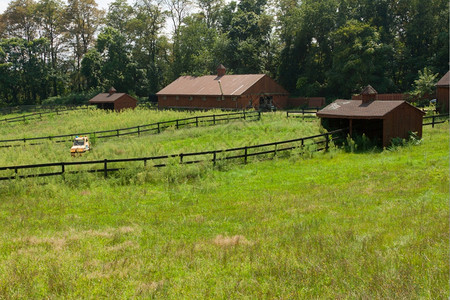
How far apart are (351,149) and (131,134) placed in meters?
21.8

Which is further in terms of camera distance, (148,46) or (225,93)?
(148,46)

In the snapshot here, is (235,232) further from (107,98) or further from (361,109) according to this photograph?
(107,98)

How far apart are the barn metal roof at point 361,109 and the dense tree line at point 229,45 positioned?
93.6 ft

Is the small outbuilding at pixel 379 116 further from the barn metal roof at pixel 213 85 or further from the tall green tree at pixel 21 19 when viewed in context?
the tall green tree at pixel 21 19

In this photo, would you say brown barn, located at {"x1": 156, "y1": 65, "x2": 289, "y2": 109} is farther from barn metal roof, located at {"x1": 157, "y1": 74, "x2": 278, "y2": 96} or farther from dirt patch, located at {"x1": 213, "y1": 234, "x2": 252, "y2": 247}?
dirt patch, located at {"x1": 213, "y1": 234, "x2": 252, "y2": 247}

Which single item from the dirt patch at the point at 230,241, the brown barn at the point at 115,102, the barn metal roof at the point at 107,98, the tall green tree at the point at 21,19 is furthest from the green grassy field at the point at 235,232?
the tall green tree at the point at 21,19

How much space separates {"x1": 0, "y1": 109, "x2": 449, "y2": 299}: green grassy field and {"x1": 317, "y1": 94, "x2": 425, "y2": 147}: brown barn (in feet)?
12.6

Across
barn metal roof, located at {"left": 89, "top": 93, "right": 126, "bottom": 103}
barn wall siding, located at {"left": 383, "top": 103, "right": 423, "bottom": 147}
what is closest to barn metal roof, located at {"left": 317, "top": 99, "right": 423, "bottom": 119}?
barn wall siding, located at {"left": 383, "top": 103, "right": 423, "bottom": 147}

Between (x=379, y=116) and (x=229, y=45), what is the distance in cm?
5324

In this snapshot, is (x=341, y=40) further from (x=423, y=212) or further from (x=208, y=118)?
(x=423, y=212)

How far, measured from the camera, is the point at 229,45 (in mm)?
74000

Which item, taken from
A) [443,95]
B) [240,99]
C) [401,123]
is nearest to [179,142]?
[401,123]

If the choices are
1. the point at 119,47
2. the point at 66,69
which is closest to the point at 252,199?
the point at 119,47

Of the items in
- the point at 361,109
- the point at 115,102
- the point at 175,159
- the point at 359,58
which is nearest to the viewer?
the point at 175,159
